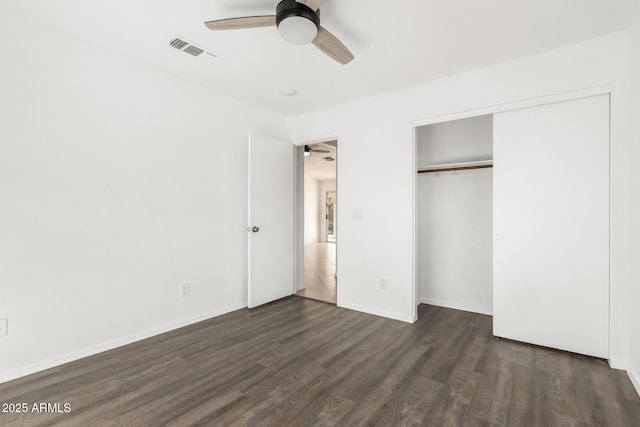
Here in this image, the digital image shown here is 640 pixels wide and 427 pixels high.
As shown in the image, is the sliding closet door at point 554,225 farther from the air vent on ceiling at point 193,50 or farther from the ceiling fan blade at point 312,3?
the air vent on ceiling at point 193,50

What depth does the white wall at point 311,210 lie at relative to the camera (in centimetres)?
1152

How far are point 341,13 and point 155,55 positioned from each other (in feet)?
5.69

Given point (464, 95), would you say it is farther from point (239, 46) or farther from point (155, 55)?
point (155, 55)

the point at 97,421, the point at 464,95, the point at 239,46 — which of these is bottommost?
the point at 97,421

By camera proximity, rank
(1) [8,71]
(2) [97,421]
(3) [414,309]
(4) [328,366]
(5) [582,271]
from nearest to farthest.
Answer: (2) [97,421] < (1) [8,71] < (4) [328,366] < (5) [582,271] < (3) [414,309]

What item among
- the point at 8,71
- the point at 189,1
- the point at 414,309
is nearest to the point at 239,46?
→ the point at 189,1

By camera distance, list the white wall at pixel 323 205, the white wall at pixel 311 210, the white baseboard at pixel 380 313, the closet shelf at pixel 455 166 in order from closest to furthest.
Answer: the white baseboard at pixel 380 313 → the closet shelf at pixel 455 166 → the white wall at pixel 311 210 → the white wall at pixel 323 205

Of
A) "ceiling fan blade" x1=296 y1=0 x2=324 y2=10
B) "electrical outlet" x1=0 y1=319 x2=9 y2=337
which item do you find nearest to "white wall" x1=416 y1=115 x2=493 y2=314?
"ceiling fan blade" x1=296 y1=0 x2=324 y2=10

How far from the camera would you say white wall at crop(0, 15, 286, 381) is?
2199 millimetres

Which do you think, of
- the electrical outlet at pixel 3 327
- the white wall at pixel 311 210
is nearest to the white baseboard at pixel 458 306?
the electrical outlet at pixel 3 327

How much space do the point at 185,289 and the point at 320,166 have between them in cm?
679

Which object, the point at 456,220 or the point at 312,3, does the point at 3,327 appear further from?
the point at 456,220

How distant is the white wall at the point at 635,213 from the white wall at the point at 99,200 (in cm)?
367

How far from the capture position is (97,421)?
5.65 ft
